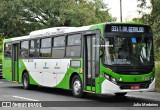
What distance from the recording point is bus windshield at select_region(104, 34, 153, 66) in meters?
13.7

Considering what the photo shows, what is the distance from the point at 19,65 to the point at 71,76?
20.4 feet

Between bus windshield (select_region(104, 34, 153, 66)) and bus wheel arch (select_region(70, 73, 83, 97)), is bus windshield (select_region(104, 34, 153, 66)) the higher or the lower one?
the higher one

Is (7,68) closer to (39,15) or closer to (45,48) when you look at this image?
(45,48)

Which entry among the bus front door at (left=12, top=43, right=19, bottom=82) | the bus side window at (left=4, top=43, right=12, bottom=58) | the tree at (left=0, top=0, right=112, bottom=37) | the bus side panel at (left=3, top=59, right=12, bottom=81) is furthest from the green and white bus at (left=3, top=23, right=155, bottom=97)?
the tree at (left=0, top=0, right=112, bottom=37)

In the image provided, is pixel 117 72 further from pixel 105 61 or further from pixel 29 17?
pixel 29 17

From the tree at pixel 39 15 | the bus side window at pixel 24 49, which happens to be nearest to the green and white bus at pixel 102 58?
the bus side window at pixel 24 49

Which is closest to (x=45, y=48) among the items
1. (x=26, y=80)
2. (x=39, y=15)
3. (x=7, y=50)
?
(x=26, y=80)

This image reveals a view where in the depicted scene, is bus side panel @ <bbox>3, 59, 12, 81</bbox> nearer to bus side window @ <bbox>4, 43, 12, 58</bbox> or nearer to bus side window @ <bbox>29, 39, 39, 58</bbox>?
bus side window @ <bbox>4, 43, 12, 58</bbox>

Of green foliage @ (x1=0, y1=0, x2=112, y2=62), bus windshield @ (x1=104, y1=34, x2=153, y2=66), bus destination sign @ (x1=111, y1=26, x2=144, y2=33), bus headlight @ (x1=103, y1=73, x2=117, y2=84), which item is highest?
green foliage @ (x1=0, y1=0, x2=112, y2=62)

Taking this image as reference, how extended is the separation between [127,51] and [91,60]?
1505 mm

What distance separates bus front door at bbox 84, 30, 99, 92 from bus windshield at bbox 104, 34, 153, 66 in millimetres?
541

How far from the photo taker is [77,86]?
15.4 metres

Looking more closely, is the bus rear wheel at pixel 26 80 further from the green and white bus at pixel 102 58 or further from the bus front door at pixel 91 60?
the bus front door at pixel 91 60

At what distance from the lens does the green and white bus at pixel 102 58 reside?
537 inches
